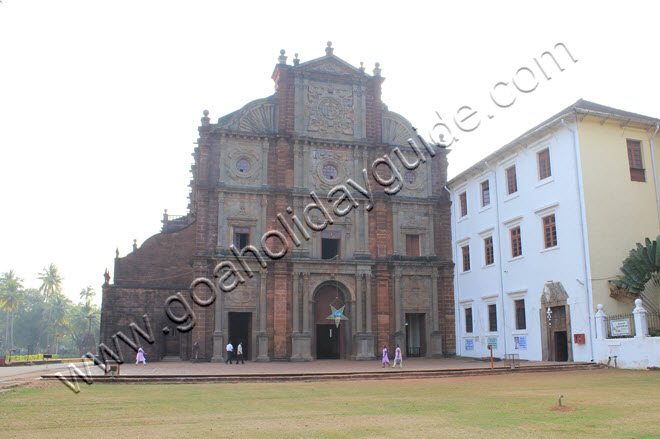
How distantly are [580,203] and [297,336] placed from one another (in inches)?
663

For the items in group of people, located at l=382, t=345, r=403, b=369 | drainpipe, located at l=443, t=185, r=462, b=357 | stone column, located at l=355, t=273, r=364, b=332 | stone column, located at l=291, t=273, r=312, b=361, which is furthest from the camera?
drainpipe, located at l=443, t=185, r=462, b=357

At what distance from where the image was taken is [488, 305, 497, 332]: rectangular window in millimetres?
32000

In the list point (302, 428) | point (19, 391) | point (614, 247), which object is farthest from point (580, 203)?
point (19, 391)

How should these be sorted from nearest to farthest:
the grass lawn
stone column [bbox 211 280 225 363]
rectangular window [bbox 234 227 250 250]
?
the grass lawn → stone column [bbox 211 280 225 363] → rectangular window [bbox 234 227 250 250]

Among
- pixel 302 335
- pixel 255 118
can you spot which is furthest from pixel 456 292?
pixel 255 118

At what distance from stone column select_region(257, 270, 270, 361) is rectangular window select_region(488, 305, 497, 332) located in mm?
12638

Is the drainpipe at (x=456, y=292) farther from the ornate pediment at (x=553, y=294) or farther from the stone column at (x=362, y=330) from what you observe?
the ornate pediment at (x=553, y=294)

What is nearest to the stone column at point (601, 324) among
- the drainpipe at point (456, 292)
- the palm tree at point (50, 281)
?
the drainpipe at point (456, 292)

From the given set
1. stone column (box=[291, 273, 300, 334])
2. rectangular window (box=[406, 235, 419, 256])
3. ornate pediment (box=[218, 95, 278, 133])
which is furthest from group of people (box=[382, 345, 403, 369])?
ornate pediment (box=[218, 95, 278, 133])

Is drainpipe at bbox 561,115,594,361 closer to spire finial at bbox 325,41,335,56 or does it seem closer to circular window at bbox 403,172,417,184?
circular window at bbox 403,172,417,184

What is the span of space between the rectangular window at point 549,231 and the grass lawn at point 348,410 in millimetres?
8854

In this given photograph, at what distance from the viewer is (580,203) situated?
1005 inches

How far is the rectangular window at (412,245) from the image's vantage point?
36.9 metres

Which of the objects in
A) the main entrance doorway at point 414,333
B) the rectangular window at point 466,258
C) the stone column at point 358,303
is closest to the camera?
the stone column at point 358,303
